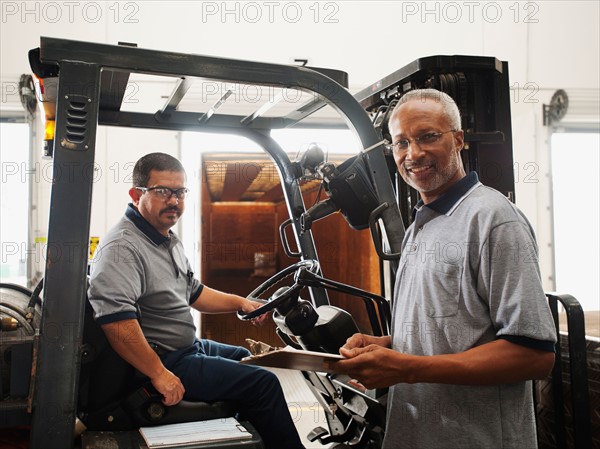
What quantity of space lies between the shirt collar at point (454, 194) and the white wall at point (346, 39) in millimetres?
4099

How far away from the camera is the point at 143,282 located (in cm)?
282

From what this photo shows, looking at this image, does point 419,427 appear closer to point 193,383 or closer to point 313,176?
point 193,383

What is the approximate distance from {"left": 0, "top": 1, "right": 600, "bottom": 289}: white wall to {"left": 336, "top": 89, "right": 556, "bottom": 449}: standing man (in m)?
4.04

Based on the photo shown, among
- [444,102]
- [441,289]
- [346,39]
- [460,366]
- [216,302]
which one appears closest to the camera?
[460,366]

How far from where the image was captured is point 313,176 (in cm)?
314

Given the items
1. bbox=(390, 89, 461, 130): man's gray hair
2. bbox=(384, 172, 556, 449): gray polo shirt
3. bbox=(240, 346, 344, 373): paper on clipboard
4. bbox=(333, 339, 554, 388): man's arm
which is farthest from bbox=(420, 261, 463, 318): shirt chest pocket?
bbox=(390, 89, 461, 130): man's gray hair

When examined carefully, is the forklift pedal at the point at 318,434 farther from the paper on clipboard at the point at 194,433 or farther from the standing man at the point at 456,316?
the standing man at the point at 456,316

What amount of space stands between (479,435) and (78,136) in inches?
63.8

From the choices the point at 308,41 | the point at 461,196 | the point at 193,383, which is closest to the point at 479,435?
Result: the point at 461,196

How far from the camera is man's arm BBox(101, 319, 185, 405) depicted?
8.27 feet

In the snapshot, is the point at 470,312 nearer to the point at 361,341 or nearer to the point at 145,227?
the point at 361,341

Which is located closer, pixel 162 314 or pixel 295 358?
pixel 295 358

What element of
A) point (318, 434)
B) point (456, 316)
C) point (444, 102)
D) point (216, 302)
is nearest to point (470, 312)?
point (456, 316)

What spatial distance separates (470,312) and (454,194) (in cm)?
38
